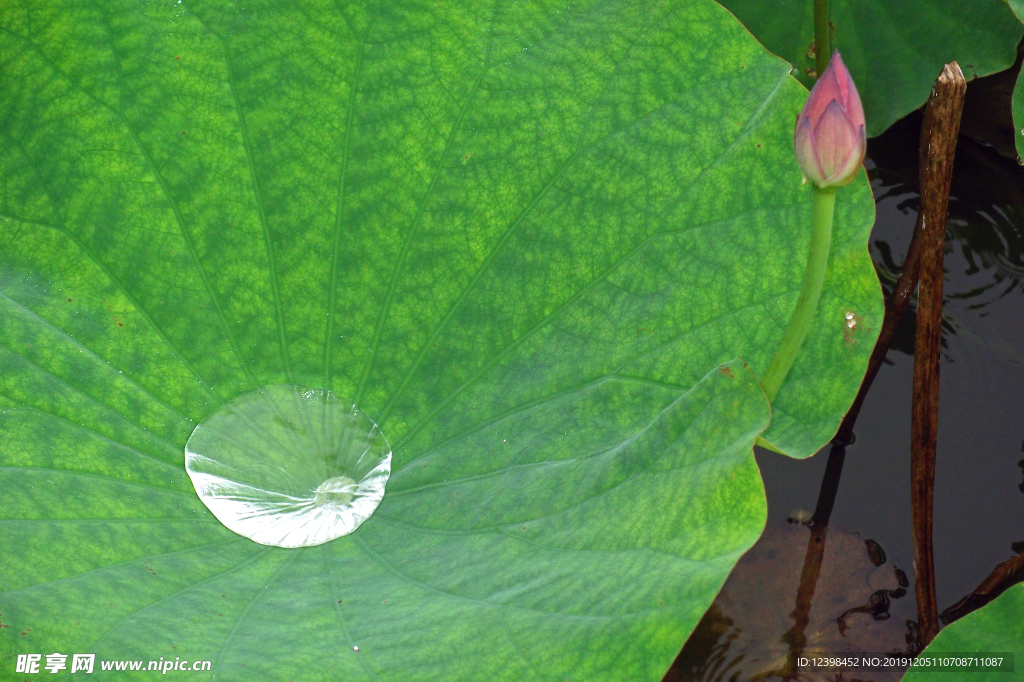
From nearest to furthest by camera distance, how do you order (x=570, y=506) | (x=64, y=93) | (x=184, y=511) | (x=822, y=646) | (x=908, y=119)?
(x=570, y=506) < (x=184, y=511) < (x=64, y=93) < (x=822, y=646) < (x=908, y=119)

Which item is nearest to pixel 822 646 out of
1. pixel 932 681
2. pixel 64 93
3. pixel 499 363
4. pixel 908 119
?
pixel 932 681

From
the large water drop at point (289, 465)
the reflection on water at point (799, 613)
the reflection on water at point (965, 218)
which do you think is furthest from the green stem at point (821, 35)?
the large water drop at point (289, 465)

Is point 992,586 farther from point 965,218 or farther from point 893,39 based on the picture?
point 893,39

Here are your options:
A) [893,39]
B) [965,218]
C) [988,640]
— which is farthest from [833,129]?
[965,218]

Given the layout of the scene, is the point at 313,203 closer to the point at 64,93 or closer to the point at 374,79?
the point at 374,79

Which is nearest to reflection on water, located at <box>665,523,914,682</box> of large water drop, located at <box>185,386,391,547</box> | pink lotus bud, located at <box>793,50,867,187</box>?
large water drop, located at <box>185,386,391,547</box>

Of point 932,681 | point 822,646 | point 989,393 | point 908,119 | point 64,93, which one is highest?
point 908,119

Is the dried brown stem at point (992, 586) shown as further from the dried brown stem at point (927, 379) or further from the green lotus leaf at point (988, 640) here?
the green lotus leaf at point (988, 640)
